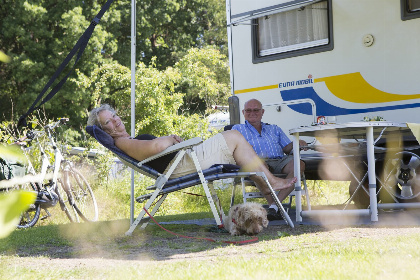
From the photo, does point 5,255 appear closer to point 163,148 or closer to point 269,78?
point 163,148

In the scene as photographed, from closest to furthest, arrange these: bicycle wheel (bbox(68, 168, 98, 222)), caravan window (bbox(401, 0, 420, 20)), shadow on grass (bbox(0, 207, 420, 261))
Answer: shadow on grass (bbox(0, 207, 420, 261)) → caravan window (bbox(401, 0, 420, 20)) → bicycle wheel (bbox(68, 168, 98, 222))

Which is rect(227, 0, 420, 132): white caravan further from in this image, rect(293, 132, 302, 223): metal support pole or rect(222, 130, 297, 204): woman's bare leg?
rect(222, 130, 297, 204): woman's bare leg

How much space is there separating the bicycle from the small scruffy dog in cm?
196

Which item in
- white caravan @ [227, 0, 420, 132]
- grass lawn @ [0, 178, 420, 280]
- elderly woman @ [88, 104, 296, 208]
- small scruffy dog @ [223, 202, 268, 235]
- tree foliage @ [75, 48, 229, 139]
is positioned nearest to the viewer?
grass lawn @ [0, 178, 420, 280]

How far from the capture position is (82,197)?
19.7 ft

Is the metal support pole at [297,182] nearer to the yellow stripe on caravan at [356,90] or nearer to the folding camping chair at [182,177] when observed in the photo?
the folding camping chair at [182,177]

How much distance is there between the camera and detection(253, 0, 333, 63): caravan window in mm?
5207

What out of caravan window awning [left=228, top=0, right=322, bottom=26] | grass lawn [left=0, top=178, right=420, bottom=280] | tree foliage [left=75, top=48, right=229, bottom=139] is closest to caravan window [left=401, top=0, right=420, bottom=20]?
caravan window awning [left=228, top=0, right=322, bottom=26]

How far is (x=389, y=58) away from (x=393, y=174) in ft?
3.24

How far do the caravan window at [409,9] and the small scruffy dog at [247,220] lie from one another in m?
2.22

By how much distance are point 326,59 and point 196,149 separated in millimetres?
1920

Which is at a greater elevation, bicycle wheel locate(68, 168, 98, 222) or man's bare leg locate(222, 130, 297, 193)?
man's bare leg locate(222, 130, 297, 193)

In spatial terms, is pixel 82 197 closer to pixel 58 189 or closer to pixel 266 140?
pixel 58 189

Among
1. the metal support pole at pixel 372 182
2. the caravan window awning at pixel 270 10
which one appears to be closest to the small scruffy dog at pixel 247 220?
the metal support pole at pixel 372 182
